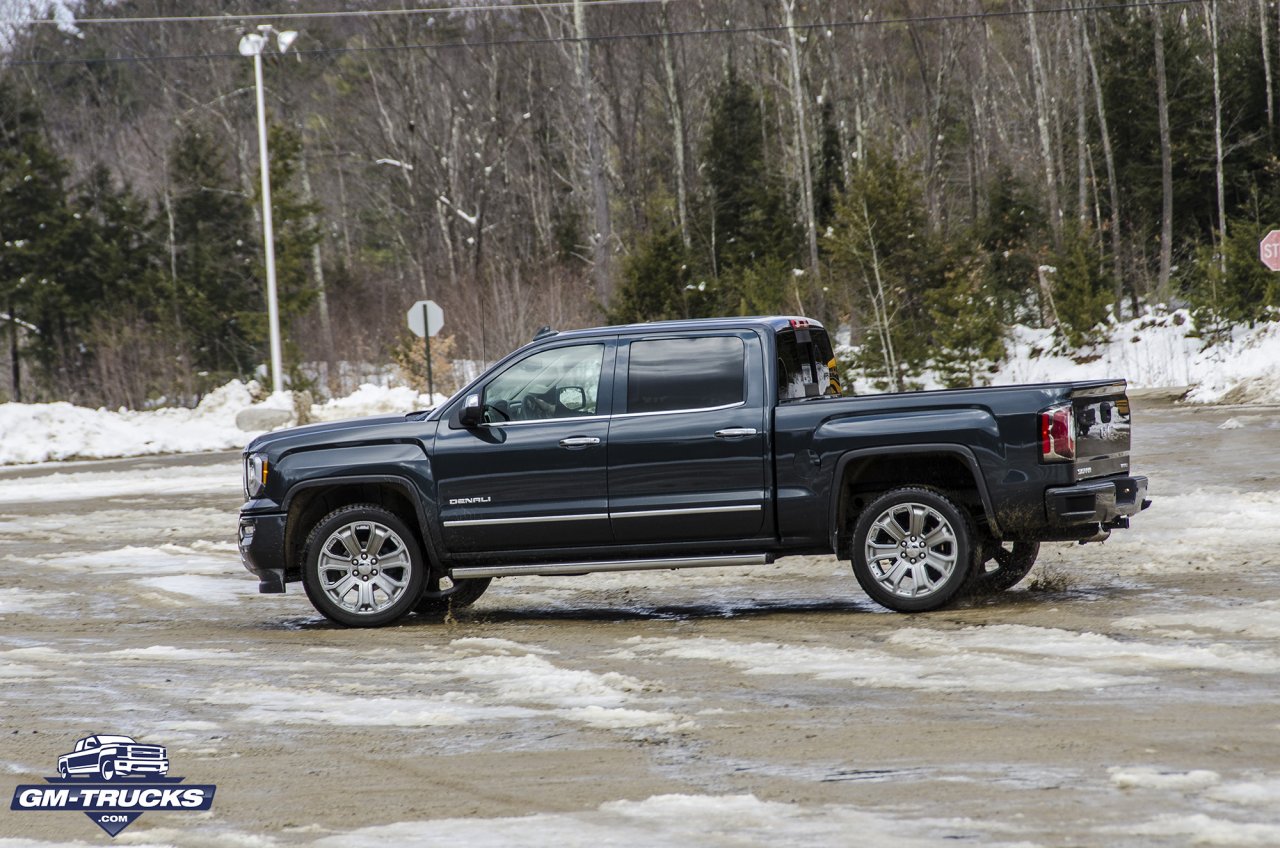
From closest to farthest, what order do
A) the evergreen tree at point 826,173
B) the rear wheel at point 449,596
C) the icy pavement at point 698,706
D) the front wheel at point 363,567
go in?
the icy pavement at point 698,706, the front wheel at point 363,567, the rear wheel at point 449,596, the evergreen tree at point 826,173

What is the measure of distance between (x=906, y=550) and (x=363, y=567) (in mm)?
3435

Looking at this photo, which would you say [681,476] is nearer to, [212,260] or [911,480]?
[911,480]

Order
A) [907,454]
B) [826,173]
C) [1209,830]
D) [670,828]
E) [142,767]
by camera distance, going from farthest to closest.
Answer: [826,173], [907,454], [142,767], [670,828], [1209,830]

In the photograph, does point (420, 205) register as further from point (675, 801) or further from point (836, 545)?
point (675, 801)

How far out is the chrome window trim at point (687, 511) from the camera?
9.55m

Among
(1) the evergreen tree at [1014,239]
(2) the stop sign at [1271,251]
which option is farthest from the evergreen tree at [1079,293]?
(2) the stop sign at [1271,251]

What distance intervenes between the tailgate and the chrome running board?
1967 millimetres

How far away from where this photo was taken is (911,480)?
31.9 ft

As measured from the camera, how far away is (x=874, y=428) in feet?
30.9

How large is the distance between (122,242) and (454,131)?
41.6 feet

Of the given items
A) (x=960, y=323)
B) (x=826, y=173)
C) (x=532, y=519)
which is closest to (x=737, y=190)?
(x=826, y=173)

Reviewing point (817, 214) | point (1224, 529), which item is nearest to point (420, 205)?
point (817, 214)

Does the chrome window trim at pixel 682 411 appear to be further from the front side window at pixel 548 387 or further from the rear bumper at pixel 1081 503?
the rear bumper at pixel 1081 503

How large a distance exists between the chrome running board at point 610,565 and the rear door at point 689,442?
12 cm
